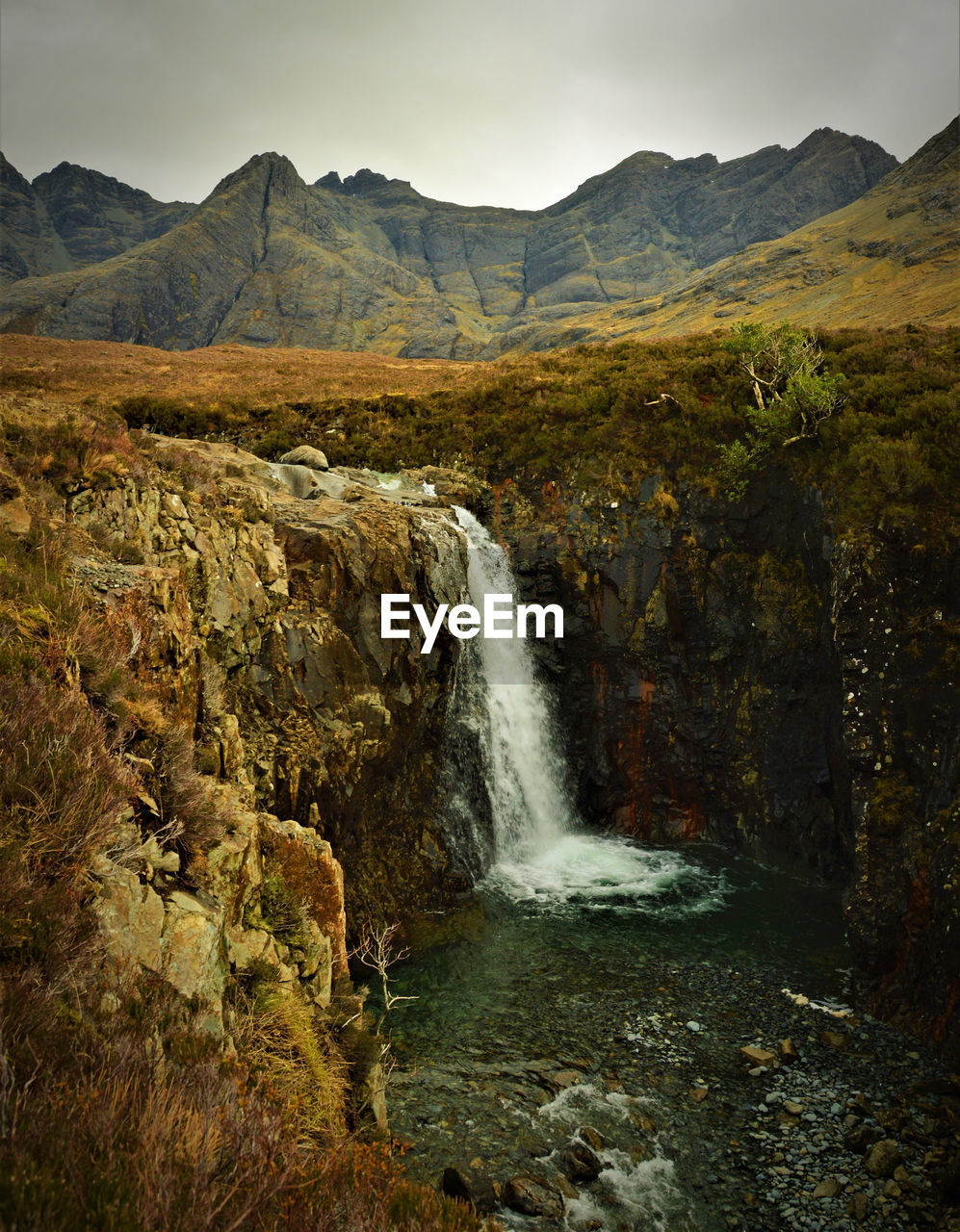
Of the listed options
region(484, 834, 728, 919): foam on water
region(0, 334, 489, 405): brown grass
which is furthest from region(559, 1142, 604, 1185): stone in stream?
region(0, 334, 489, 405): brown grass

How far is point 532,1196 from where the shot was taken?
8852 millimetres

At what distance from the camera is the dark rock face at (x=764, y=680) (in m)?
16.0

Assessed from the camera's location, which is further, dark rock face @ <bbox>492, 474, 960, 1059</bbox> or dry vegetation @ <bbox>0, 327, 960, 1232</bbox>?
dark rock face @ <bbox>492, 474, 960, 1059</bbox>

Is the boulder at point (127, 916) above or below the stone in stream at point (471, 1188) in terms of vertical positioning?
above

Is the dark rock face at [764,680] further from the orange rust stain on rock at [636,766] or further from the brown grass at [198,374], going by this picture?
the brown grass at [198,374]

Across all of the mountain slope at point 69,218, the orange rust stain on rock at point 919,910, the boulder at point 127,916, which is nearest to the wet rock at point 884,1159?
the orange rust stain on rock at point 919,910

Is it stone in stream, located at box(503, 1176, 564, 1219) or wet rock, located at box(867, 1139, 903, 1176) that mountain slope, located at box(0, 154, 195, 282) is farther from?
wet rock, located at box(867, 1139, 903, 1176)

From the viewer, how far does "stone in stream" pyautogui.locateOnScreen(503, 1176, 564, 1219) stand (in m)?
8.73

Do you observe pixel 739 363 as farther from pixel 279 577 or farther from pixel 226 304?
pixel 226 304

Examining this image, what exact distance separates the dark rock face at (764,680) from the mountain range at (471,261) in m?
33.8

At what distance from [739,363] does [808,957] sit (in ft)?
78.7

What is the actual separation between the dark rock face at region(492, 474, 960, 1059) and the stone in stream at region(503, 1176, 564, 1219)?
926 cm

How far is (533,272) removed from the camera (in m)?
184

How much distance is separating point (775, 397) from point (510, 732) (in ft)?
54.1
